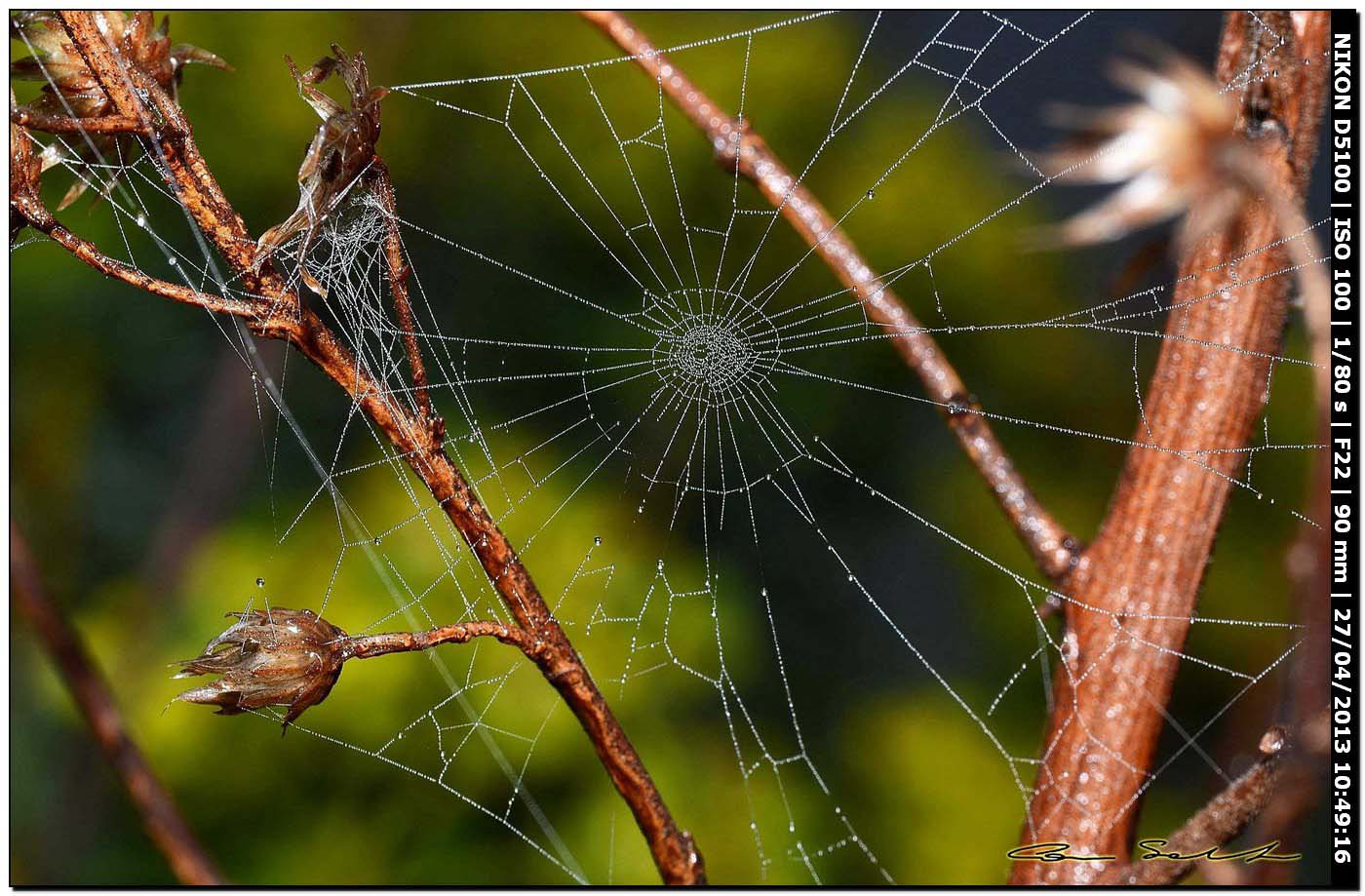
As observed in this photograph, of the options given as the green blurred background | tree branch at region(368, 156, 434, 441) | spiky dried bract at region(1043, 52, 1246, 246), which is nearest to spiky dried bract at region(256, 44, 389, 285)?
tree branch at region(368, 156, 434, 441)

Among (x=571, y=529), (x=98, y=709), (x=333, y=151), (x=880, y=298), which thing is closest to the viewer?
(x=98, y=709)

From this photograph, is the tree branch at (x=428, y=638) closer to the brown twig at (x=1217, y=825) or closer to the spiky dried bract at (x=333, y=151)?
the spiky dried bract at (x=333, y=151)

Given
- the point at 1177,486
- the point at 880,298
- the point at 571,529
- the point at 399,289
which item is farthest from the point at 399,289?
the point at 571,529

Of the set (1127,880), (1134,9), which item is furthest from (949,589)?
(1127,880)

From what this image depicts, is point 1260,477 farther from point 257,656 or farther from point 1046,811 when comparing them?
point 257,656
